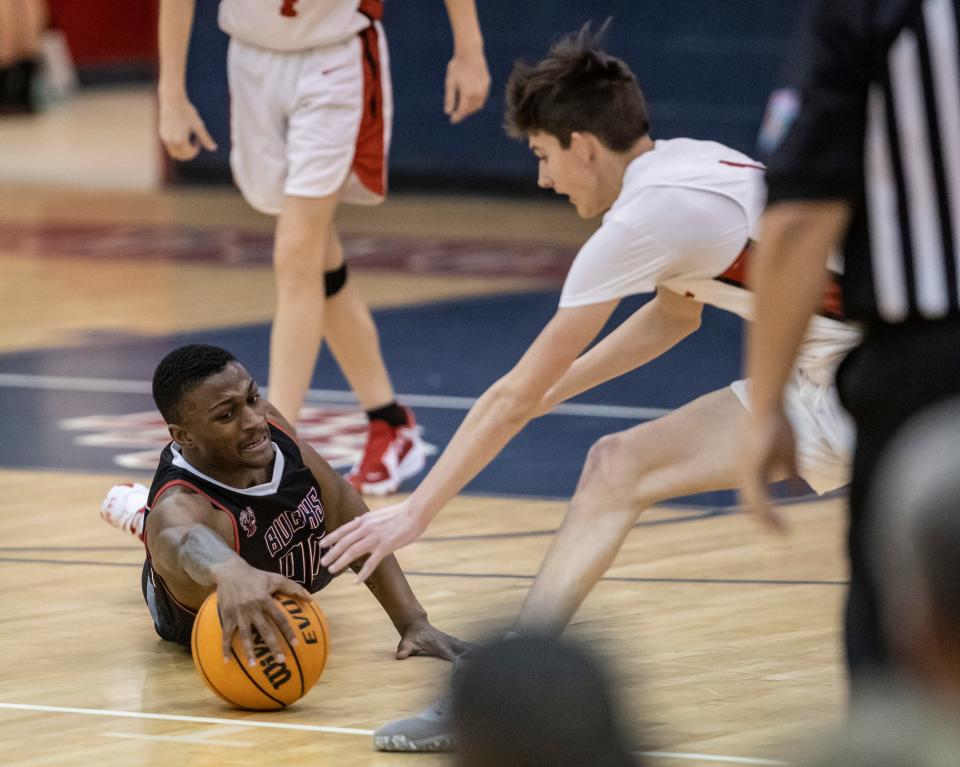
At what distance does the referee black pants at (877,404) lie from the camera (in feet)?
8.64

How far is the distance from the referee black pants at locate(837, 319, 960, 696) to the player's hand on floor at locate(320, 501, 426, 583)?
1.13m

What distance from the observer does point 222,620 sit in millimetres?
4184

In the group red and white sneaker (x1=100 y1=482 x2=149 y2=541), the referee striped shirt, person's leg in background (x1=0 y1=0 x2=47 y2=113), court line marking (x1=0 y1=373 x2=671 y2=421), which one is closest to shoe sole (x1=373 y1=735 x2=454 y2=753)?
red and white sneaker (x1=100 y1=482 x2=149 y2=541)

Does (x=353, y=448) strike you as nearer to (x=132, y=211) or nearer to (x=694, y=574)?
(x=694, y=574)

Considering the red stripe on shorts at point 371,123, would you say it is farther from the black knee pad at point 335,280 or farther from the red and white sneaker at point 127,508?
the red and white sneaker at point 127,508

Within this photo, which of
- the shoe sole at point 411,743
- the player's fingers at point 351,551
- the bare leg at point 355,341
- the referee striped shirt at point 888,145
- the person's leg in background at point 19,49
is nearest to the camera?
the referee striped shirt at point 888,145

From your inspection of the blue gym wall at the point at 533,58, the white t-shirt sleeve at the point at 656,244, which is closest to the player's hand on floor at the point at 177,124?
the white t-shirt sleeve at the point at 656,244

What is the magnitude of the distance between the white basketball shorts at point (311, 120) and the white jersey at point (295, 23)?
0.11 ft

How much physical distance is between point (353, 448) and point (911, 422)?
467 centimetres

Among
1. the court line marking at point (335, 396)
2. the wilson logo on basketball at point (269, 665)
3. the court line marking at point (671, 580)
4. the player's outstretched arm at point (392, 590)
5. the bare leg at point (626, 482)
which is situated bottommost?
the court line marking at point (335, 396)

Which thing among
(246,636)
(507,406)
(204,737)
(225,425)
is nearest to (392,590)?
(225,425)

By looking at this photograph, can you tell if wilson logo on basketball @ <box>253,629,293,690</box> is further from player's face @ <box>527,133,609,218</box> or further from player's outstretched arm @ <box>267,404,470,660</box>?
player's face @ <box>527,133,609,218</box>

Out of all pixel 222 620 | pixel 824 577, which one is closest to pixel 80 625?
pixel 222 620

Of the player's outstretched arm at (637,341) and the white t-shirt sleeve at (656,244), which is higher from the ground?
the white t-shirt sleeve at (656,244)
